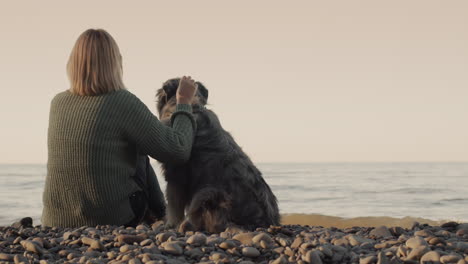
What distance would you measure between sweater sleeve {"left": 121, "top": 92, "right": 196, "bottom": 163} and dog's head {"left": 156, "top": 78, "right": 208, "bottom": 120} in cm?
50

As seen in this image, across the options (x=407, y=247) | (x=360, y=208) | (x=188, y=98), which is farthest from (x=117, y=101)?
(x=360, y=208)

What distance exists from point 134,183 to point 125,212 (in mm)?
324

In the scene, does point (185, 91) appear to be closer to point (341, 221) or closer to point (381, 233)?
point (381, 233)

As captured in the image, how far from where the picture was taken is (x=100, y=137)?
571 cm

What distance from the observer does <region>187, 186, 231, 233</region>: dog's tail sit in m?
5.43

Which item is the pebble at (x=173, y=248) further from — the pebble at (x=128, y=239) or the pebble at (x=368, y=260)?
the pebble at (x=368, y=260)

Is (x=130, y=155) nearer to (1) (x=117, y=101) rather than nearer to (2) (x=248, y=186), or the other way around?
(1) (x=117, y=101)

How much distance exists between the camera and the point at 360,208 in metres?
16.0

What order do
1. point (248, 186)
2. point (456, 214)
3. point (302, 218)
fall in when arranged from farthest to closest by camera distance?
point (456, 214), point (302, 218), point (248, 186)

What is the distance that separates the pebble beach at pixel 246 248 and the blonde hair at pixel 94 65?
152 centimetres

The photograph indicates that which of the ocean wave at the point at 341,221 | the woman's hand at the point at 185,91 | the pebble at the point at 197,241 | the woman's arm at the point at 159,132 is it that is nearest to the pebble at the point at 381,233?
the pebble at the point at 197,241

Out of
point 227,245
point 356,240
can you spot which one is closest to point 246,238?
point 227,245

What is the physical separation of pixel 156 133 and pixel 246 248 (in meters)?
1.95

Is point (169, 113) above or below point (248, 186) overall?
above
